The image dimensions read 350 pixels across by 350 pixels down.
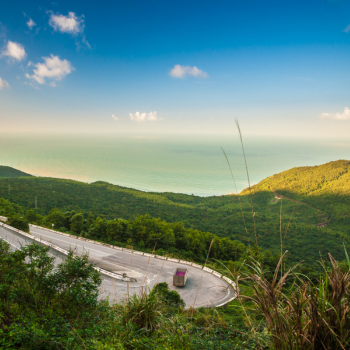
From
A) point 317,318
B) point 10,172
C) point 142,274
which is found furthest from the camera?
point 10,172

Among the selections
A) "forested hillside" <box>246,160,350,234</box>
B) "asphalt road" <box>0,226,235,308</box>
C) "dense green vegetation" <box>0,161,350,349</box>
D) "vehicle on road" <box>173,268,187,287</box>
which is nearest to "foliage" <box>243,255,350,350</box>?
"dense green vegetation" <box>0,161,350,349</box>

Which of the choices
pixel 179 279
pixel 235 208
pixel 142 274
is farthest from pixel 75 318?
pixel 235 208

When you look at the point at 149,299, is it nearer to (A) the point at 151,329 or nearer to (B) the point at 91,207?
(A) the point at 151,329

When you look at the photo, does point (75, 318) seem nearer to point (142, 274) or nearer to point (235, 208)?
point (142, 274)

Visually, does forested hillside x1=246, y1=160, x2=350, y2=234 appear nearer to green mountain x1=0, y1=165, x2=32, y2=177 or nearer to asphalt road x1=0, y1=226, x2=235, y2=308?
asphalt road x1=0, y1=226, x2=235, y2=308

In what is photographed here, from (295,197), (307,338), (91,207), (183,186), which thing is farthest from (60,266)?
(183,186)

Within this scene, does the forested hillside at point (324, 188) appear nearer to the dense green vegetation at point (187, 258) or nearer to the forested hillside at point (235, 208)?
the forested hillside at point (235, 208)

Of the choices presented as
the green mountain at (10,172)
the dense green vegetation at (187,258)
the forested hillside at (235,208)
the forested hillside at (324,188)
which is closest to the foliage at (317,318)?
the dense green vegetation at (187,258)
